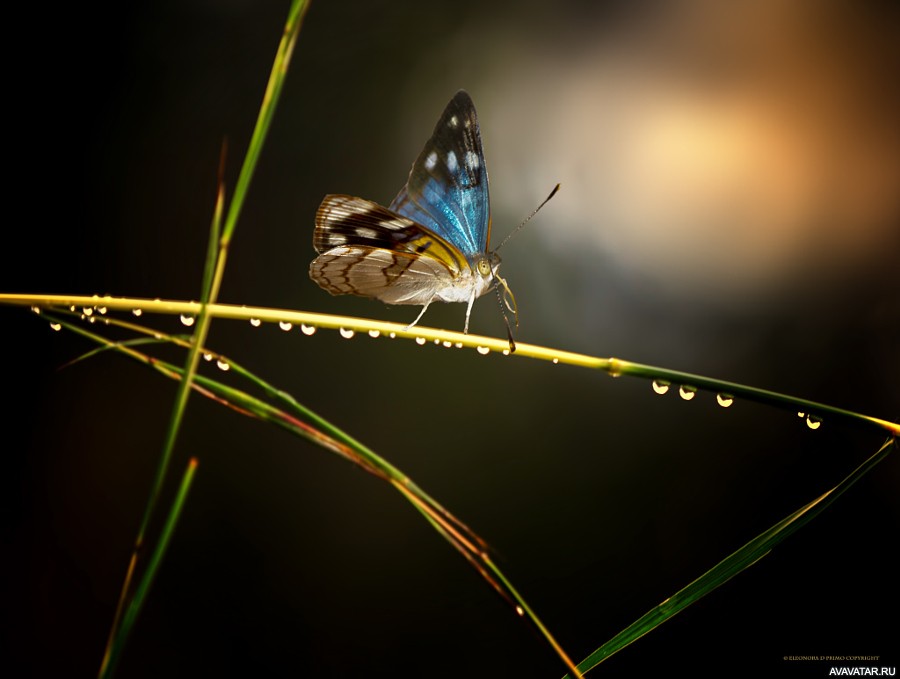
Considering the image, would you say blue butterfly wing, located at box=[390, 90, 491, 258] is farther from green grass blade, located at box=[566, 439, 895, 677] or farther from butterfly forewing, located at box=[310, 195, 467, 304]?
green grass blade, located at box=[566, 439, 895, 677]

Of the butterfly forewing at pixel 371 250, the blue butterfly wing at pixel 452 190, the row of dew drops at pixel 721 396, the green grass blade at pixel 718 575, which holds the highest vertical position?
the blue butterfly wing at pixel 452 190

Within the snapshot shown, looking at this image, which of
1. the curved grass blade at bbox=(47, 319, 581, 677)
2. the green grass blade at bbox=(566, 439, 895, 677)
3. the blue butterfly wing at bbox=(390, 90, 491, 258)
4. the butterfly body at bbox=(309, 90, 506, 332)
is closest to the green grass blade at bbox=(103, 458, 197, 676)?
the curved grass blade at bbox=(47, 319, 581, 677)

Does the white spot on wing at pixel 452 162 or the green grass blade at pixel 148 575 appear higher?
the white spot on wing at pixel 452 162

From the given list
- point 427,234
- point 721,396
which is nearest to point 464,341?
point 721,396

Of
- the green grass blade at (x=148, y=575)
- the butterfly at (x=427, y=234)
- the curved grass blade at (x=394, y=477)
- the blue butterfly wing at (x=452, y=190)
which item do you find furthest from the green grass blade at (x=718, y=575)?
the blue butterfly wing at (x=452, y=190)

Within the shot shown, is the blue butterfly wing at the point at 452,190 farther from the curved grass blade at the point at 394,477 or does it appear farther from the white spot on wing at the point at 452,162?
the curved grass blade at the point at 394,477

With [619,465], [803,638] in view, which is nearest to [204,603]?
[619,465]

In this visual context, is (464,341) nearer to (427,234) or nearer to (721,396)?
(721,396)
